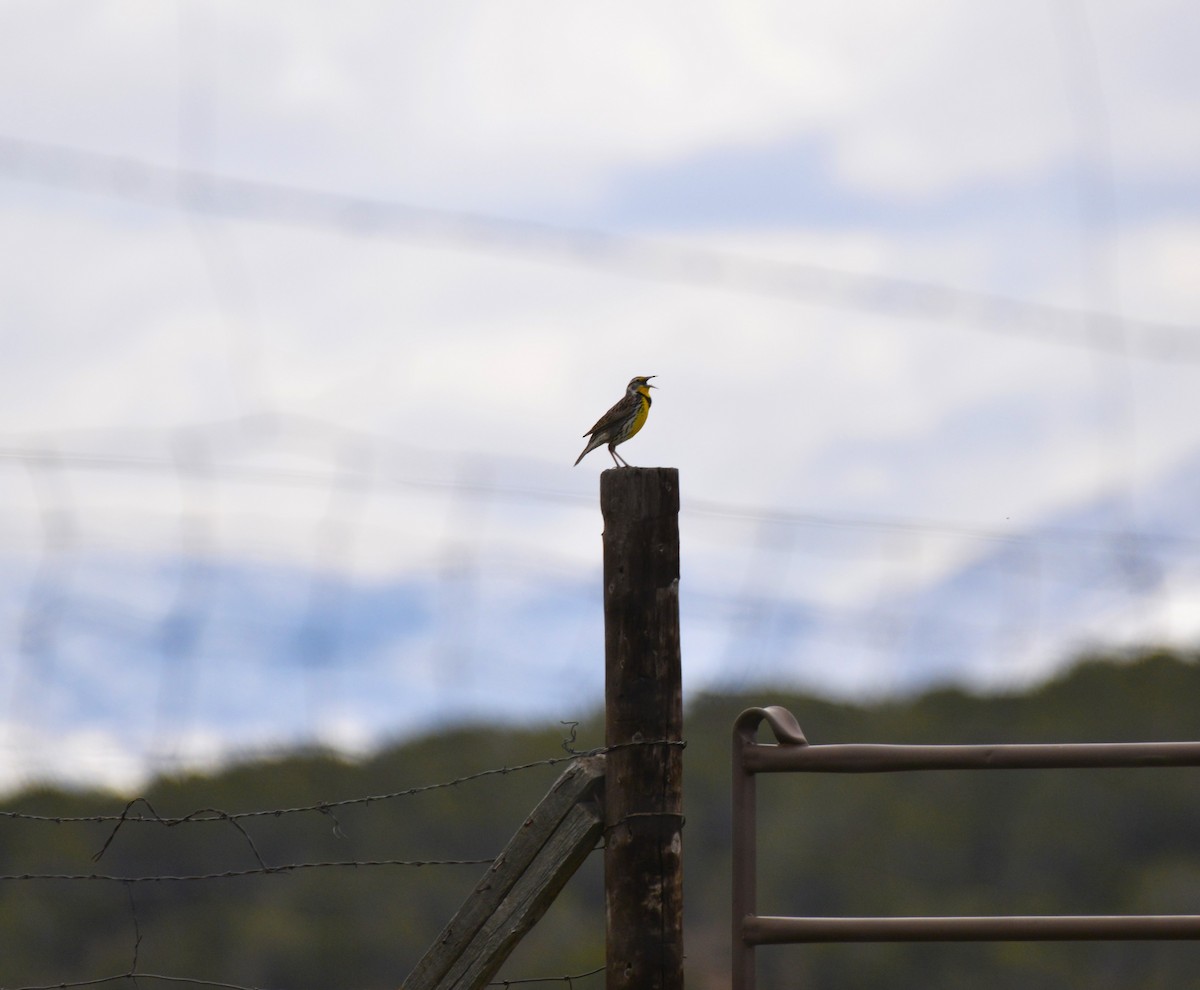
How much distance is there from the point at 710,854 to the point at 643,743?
49.4 ft

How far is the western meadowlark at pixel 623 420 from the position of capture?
6.69 metres

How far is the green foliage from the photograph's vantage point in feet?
50.8

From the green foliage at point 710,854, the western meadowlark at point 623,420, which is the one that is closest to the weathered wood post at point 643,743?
the western meadowlark at point 623,420

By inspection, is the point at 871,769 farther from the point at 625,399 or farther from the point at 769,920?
the point at 625,399

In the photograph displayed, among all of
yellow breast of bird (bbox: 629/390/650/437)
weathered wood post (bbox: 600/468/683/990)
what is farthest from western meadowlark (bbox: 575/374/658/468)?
weathered wood post (bbox: 600/468/683/990)

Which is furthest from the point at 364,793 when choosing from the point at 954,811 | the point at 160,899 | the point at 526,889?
the point at 526,889

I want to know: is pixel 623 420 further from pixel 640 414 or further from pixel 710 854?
pixel 710 854

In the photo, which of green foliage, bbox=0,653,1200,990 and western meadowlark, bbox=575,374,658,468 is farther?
green foliage, bbox=0,653,1200,990

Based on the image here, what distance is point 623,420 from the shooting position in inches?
264

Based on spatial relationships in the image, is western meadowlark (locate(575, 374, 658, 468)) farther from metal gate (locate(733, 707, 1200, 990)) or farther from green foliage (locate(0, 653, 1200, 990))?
green foliage (locate(0, 653, 1200, 990))

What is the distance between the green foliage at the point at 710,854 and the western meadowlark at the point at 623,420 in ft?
22.9

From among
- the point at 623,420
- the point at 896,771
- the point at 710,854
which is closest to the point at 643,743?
the point at 896,771

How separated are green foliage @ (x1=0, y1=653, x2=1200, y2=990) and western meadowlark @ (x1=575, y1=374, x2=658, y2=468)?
6.98m

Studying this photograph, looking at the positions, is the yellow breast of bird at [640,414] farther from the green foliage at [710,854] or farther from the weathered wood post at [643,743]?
the green foliage at [710,854]
